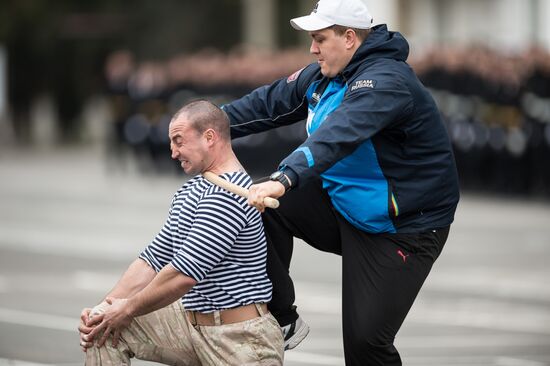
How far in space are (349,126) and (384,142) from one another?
38cm

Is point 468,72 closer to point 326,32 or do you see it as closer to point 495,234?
point 495,234

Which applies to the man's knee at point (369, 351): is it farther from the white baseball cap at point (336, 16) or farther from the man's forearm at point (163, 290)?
the white baseball cap at point (336, 16)

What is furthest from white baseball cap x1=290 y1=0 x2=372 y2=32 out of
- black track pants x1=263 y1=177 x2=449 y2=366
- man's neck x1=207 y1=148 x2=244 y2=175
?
black track pants x1=263 y1=177 x2=449 y2=366

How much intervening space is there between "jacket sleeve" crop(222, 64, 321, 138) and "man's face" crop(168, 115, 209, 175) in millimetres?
938

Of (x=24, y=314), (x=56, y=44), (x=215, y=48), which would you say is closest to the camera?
(x=24, y=314)

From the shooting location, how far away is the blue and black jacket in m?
5.84

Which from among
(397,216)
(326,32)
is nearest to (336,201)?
(397,216)

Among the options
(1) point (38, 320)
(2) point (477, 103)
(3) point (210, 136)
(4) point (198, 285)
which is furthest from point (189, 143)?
(2) point (477, 103)

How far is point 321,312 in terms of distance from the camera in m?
10.6

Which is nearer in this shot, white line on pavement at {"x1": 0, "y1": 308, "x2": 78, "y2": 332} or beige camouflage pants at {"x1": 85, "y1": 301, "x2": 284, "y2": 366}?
beige camouflage pants at {"x1": 85, "y1": 301, "x2": 284, "y2": 366}

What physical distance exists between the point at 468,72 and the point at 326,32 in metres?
14.6

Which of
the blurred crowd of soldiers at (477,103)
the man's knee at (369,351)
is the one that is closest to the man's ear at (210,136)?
the man's knee at (369,351)

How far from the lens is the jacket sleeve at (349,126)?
5.63m

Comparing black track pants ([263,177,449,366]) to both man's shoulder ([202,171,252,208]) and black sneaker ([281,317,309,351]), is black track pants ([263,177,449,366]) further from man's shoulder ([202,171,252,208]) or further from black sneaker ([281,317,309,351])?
man's shoulder ([202,171,252,208])
